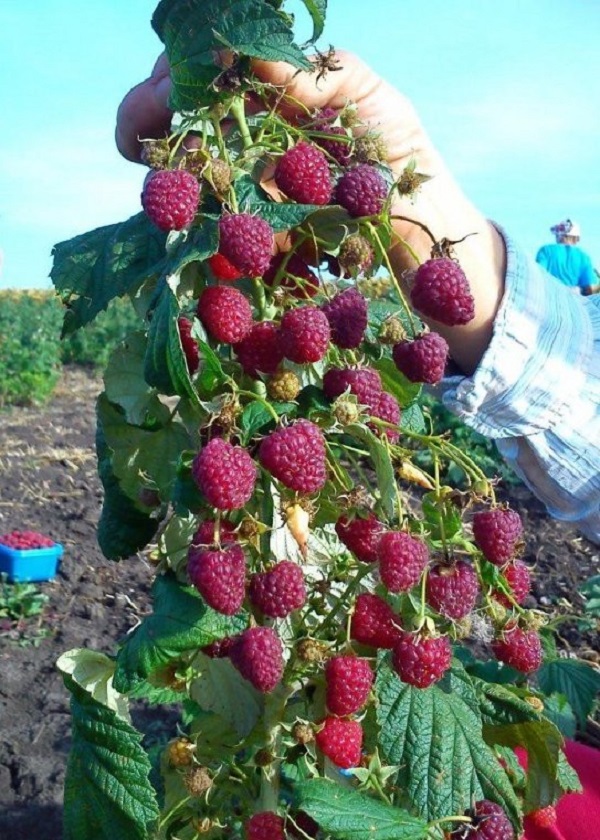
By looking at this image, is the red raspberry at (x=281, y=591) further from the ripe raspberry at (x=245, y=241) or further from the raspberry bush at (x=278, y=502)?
the ripe raspberry at (x=245, y=241)

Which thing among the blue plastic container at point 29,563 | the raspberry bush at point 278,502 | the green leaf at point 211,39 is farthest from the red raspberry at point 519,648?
the blue plastic container at point 29,563

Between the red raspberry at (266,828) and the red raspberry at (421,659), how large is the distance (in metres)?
0.23

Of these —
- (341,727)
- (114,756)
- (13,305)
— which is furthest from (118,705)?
(13,305)

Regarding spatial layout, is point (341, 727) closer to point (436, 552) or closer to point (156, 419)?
point (436, 552)

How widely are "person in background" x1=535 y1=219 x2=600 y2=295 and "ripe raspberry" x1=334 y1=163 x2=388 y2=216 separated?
8.91 metres

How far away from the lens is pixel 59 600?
3932 mm

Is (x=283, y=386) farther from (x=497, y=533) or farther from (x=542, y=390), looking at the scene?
(x=542, y=390)

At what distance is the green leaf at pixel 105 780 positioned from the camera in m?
1.11

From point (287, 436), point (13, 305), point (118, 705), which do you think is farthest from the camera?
point (13, 305)

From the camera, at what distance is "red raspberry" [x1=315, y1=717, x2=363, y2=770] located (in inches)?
41.3

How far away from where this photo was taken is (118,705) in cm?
126

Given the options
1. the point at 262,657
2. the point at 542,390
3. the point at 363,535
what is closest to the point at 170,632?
the point at 262,657

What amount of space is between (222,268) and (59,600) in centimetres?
314

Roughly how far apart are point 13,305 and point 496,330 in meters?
12.5
